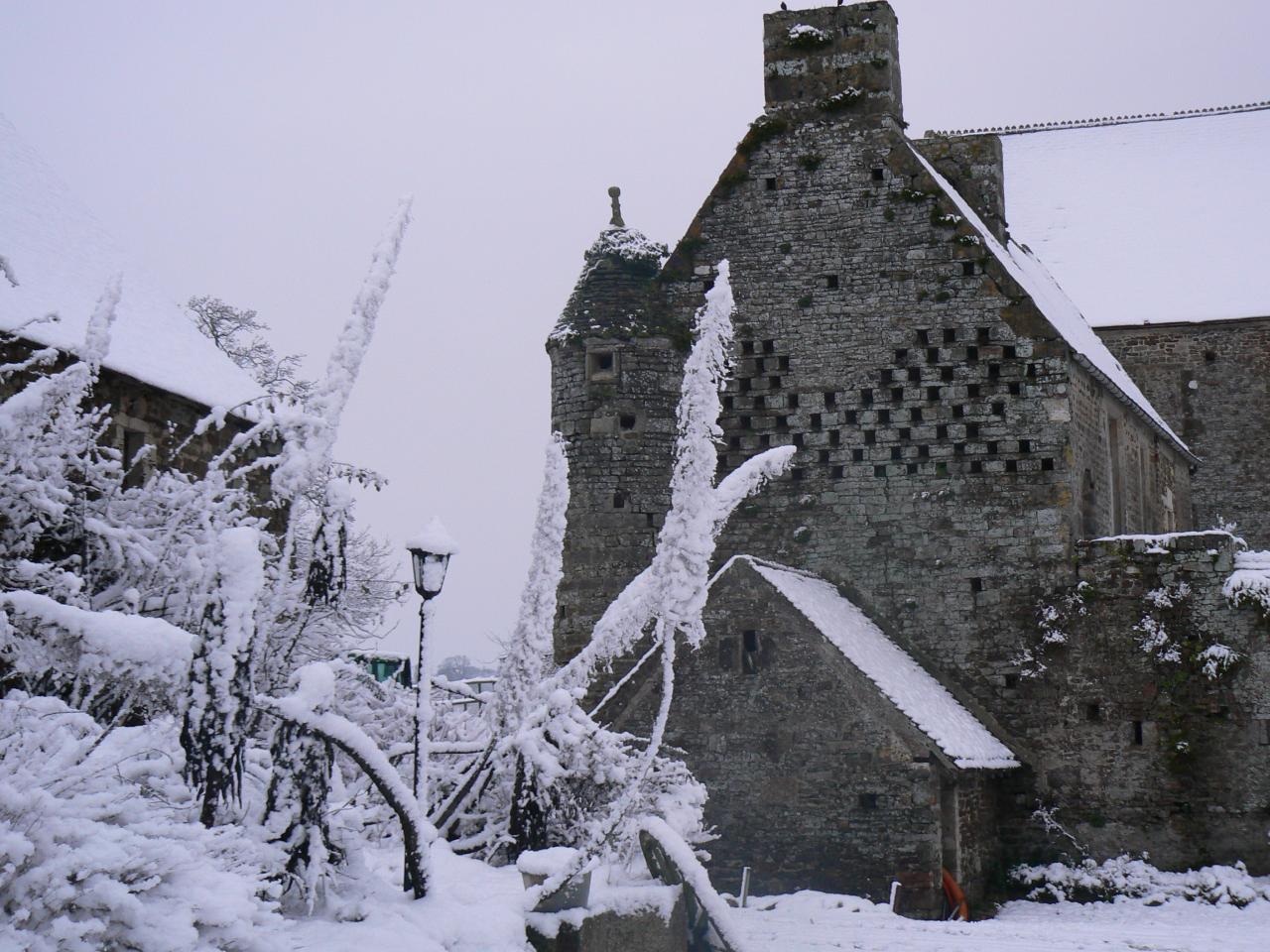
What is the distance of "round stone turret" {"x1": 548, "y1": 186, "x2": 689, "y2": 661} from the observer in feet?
61.4

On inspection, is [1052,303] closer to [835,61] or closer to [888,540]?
[835,61]

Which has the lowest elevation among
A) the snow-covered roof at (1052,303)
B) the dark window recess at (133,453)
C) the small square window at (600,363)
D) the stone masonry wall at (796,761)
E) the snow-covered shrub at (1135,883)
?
the snow-covered shrub at (1135,883)

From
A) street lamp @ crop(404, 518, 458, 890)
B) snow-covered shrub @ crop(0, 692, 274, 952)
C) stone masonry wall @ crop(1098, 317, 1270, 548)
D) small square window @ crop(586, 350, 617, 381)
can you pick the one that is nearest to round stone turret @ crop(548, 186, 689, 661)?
small square window @ crop(586, 350, 617, 381)

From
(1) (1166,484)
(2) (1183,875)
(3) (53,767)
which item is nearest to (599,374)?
(2) (1183,875)

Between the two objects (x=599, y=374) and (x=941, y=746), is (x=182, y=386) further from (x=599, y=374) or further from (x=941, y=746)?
(x=941, y=746)

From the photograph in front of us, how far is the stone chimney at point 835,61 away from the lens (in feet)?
64.8

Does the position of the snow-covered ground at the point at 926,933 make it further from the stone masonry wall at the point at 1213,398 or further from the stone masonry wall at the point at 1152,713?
the stone masonry wall at the point at 1213,398

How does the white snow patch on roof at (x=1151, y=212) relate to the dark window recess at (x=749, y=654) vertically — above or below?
above

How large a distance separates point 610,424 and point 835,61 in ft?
17.0

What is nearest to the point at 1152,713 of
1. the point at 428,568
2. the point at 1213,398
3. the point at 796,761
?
the point at 796,761

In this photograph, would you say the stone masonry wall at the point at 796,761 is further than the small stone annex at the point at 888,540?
No

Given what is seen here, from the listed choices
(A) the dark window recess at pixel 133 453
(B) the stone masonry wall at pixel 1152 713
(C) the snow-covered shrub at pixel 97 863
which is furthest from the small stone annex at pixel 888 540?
(C) the snow-covered shrub at pixel 97 863

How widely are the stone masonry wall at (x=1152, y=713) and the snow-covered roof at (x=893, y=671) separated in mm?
777

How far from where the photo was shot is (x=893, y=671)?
1677cm
